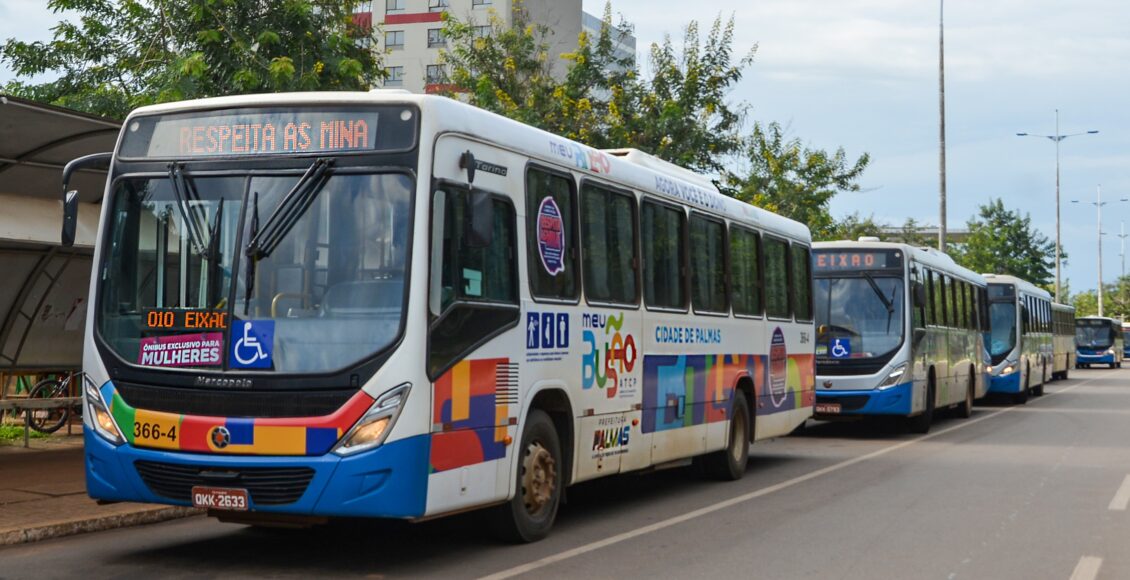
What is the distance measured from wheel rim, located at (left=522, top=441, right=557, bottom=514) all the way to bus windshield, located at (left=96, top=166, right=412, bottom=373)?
1.93m

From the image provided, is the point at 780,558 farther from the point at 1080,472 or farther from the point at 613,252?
the point at 1080,472

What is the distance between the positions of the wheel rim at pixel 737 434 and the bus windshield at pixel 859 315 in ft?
20.3

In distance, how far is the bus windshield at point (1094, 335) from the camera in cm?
7119

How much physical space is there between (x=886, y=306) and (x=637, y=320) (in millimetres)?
10094

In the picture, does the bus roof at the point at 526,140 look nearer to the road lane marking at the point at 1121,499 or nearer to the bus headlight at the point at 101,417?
the bus headlight at the point at 101,417

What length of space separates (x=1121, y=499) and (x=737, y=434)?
12.7 feet

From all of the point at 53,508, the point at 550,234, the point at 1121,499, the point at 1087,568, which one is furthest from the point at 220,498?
the point at 1121,499

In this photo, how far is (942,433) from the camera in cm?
2272

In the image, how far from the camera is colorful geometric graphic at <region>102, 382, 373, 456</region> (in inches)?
319

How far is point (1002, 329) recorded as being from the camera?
34.3 meters

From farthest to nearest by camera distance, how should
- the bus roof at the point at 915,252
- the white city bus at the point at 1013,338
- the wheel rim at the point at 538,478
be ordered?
1. the white city bus at the point at 1013,338
2. the bus roof at the point at 915,252
3. the wheel rim at the point at 538,478

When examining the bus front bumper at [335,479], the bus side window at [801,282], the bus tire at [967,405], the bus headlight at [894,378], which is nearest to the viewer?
the bus front bumper at [335,479]

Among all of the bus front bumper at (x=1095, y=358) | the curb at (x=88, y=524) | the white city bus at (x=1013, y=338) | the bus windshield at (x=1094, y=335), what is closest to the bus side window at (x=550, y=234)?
the curb at (x=88, y=524)

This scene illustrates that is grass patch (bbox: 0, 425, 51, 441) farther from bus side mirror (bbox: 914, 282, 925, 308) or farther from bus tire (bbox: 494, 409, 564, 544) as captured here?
bus side mirror (bbox: 914, 282, 925, 308)
